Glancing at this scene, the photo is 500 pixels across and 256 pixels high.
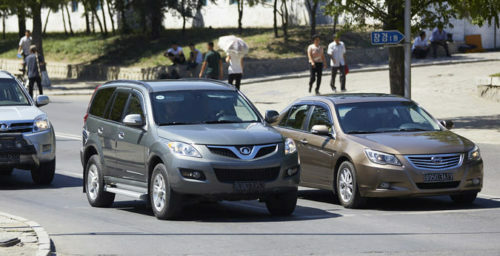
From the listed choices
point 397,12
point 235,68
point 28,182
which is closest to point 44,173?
point 28,182

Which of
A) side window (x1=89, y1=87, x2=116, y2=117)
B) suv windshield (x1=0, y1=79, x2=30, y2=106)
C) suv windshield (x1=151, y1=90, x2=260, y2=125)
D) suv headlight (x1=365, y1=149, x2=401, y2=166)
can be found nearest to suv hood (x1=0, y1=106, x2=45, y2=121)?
suv windshield (x1=0, y1=79, x2=30, y2=106)

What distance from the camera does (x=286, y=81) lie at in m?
37.2

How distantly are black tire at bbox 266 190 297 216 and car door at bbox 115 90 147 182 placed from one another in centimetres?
152

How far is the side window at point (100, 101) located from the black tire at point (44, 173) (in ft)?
7.35

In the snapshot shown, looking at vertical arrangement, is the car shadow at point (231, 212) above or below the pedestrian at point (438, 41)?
below

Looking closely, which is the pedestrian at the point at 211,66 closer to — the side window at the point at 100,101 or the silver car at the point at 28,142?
the silver car at the point at 28,142

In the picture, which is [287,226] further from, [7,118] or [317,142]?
[7,118]

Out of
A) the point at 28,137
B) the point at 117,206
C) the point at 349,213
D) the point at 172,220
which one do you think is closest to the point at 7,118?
the point at 28,137

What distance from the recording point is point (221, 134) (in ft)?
37.4

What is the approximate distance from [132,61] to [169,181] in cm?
3371

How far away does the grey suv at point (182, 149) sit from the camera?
11.2 m

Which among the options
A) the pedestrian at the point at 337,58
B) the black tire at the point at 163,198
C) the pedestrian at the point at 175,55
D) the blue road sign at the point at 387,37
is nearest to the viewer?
the black tire at the point at 163,198

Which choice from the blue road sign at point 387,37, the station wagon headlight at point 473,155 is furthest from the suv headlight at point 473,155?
the blue road sign at point 387,37

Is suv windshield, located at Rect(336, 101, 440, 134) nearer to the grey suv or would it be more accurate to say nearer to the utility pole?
the grey suv
